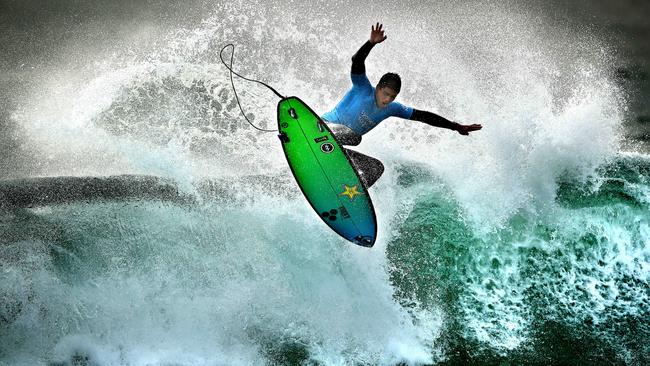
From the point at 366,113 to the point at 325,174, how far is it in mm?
818

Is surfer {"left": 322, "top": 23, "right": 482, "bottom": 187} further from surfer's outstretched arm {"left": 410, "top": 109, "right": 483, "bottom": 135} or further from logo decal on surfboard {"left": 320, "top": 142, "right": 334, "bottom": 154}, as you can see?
logo decal on surfboard {"left": 320, "top": 142, "right": 334, "bottom": 154}

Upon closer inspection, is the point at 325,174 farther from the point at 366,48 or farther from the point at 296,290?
the point at 366,48

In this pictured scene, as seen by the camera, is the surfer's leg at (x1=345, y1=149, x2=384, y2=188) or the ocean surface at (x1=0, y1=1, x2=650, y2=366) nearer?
the ocean surface at (x1=0, y1=1, x2=650, y2=366)

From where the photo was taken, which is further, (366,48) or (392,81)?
(392,81)

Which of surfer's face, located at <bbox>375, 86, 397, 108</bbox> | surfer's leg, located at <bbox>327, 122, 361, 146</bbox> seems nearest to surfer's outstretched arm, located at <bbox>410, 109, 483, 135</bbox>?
surfer's face, located at <bbox>375, 86, 397, 108</bbox>

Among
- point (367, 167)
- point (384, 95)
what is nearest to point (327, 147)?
point (367, 167)

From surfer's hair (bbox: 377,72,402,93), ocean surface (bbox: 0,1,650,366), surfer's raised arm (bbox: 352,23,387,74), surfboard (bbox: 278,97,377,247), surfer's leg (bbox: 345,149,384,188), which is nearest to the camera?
surfer's raised arm (bbox: 352,23,387,74)

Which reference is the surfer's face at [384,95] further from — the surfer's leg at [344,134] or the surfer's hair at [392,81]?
the surfer's leg at [344,134]

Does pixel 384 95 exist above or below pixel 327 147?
above

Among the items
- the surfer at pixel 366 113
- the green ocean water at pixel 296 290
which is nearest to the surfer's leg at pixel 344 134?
the surfer at pixel 366 113

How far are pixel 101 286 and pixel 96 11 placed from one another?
5393mm

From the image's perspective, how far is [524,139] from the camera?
7.21 metres

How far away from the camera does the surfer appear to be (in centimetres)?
554

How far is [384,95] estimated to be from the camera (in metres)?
5.59
